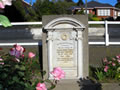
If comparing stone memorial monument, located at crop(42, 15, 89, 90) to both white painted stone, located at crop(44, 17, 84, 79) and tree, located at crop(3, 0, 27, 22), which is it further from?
tree, located at crop(3, 0, 27, 22)

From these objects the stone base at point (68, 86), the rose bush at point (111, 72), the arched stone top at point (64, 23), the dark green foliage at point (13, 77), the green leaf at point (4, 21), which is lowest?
the stone base at point (68, 86)

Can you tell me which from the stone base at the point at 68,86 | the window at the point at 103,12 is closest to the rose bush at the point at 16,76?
the stone base at the point at 68,86

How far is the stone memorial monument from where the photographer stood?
18.7 ft

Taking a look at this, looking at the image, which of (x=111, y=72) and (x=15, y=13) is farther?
(x=15, y=13)

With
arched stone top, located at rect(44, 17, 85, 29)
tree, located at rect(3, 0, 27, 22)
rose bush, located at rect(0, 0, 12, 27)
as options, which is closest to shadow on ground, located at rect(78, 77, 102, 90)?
arched stone top, located at rect(44, 17, 85, 29)

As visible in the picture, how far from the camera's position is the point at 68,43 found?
5.75 m

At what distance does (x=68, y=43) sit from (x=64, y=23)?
0.53 metres

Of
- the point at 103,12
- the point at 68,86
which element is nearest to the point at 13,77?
the point at 68,86

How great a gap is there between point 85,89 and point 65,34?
1.48m

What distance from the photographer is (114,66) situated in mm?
5641

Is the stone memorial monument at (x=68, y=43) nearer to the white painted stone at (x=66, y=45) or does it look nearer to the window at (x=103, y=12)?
the white painted stone at (x=66, y=45)

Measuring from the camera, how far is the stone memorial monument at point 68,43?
5699 mm

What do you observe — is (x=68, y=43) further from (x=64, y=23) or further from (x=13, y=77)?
(x=13, y=77)

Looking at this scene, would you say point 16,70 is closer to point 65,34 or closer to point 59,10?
point 65,34
